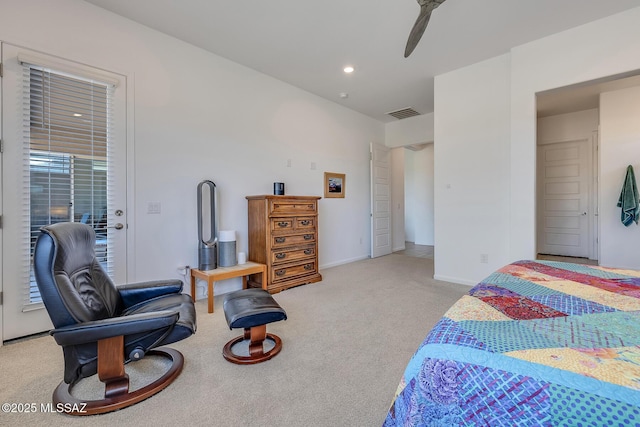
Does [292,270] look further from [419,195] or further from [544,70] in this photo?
[419,195]

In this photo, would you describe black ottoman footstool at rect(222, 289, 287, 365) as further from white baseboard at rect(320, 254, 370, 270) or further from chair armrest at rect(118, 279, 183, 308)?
white baseboard at rect(320, 254, 370, 270)

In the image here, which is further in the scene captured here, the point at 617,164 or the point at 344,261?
the point at 344,261

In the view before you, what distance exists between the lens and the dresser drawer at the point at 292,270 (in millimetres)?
3604

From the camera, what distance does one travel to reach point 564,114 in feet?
18.3

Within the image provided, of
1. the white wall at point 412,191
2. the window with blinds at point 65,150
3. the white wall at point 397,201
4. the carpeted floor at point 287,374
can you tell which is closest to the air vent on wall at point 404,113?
the white wall at point 412,191

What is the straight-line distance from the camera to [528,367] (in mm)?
724

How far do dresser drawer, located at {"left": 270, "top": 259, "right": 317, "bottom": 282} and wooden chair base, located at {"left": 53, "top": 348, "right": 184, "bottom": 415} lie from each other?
1913 mm

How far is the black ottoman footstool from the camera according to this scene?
1890mm

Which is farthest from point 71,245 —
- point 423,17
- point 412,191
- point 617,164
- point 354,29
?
point 412,191

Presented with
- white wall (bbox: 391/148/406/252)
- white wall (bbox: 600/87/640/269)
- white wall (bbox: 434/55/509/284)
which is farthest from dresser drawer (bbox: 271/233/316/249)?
white wall (bbox: 600/87/640/269)

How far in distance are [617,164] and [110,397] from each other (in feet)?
21.5

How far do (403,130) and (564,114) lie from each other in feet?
10.3

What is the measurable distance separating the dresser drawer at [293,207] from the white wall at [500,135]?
1.87m

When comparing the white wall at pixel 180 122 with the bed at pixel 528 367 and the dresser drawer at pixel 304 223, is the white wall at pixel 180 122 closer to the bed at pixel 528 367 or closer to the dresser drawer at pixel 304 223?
the dresser drawer at pixel 304 223
